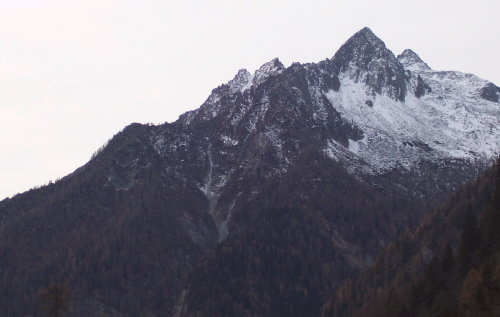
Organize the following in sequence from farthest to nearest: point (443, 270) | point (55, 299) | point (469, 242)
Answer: point (443, 270)
point (469, 242)
point (55, 299)

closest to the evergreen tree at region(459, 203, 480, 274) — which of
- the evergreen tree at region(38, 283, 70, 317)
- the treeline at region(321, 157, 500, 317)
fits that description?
the treeline at region(321, 157, 500, 317)

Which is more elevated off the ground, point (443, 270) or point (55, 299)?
point (55, 299)

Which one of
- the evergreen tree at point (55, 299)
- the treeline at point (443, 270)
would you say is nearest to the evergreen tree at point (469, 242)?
the treeline at point (443, 270)

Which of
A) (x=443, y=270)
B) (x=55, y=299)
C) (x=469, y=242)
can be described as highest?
(x=55, y=299)

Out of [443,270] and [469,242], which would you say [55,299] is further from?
[469,242]

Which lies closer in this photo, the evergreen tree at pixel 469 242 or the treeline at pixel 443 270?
the treeline at pixel 443 270

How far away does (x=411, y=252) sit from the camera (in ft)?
586

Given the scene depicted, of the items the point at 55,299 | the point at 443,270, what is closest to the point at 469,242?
the point at 443,270

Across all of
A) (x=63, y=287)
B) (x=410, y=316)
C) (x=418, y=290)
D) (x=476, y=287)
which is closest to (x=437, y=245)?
(x=418, y=290)

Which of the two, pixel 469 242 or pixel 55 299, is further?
pixel 469 242

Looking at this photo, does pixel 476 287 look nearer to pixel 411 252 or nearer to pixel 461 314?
pixel 461 314

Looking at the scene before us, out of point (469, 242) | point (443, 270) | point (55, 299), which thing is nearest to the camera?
point (55, 299)

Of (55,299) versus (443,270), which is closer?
(55,299)

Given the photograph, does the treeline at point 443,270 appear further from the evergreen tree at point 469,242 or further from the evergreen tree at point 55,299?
the evergreen tree at point 55,299
